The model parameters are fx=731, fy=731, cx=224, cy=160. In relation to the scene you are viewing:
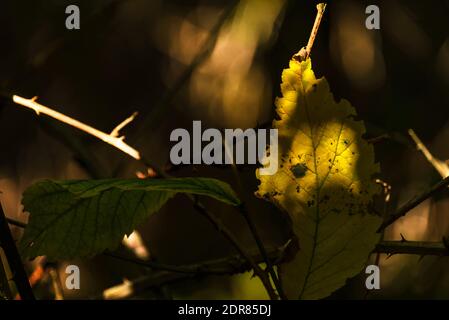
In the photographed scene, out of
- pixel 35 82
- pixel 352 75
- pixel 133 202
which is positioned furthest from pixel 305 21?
pixel 133 202

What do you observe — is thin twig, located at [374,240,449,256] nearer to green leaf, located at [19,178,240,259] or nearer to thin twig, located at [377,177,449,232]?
thin twig, located at [377,177,449,232]

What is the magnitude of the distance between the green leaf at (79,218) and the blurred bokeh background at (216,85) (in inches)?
28.9

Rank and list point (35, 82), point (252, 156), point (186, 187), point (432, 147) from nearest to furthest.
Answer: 1. point (186, 187)
2. point (252, 156)
3. point (432, 147)
4. point (35, 82)

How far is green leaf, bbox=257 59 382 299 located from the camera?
43 cm

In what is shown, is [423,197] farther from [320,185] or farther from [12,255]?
[12,255]

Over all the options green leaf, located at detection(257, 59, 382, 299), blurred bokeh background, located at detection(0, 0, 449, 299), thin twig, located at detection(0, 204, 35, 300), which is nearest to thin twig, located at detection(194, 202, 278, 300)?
green leaf, located at detection(257, 59, 382, 299)

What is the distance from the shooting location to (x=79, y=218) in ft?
1.64

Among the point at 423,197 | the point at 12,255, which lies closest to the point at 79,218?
the point at 12,255

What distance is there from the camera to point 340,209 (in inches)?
17.3

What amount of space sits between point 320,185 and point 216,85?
1083 mm

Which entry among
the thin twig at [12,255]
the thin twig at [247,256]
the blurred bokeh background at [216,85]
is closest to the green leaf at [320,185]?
the thin twig at [247,256]

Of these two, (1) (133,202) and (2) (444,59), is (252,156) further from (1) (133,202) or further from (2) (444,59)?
(2) (444,59)

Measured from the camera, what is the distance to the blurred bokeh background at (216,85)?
1376 millimetres
